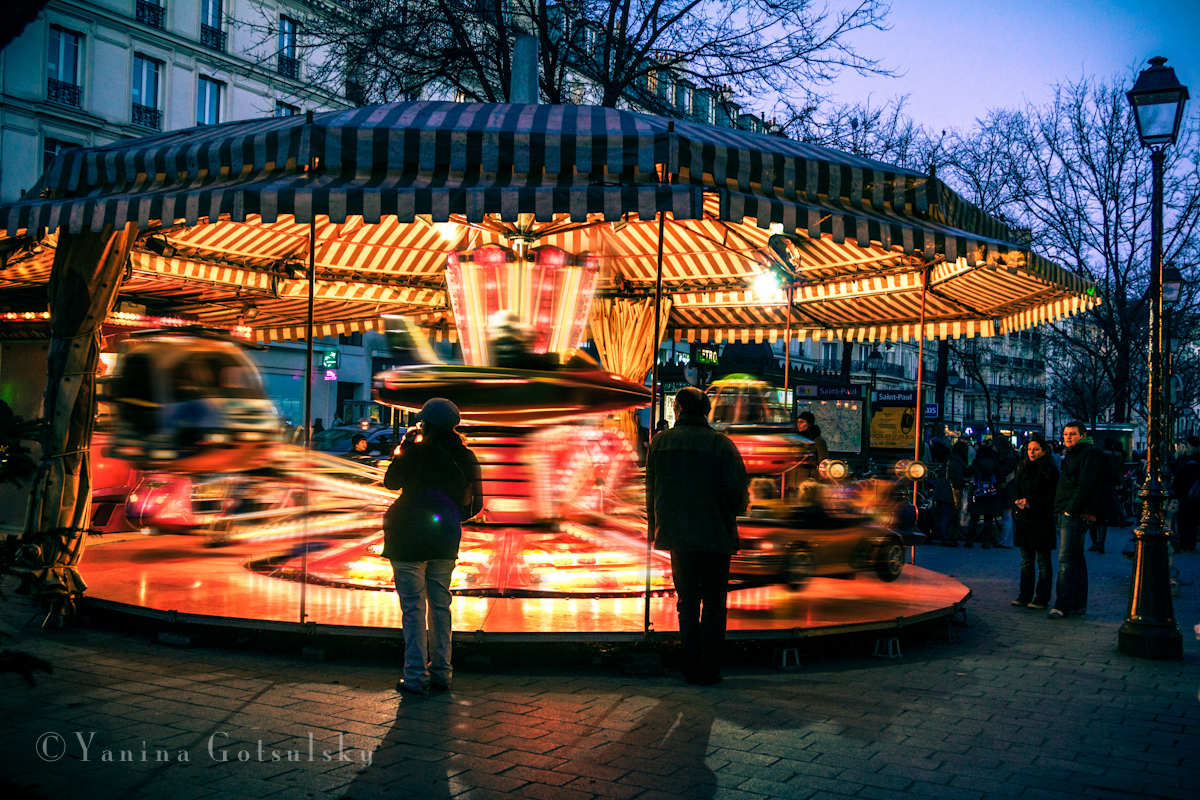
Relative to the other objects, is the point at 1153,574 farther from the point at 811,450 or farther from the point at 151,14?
the point at 151,14

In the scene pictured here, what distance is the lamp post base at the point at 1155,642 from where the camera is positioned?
7.87 meters

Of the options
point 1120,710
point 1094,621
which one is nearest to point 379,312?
point 1094,621

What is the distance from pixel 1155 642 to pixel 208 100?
3373 cm

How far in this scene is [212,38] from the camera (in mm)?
33500

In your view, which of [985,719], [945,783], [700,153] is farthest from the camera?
[700,153]

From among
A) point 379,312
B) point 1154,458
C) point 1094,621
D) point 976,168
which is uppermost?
point 976,168

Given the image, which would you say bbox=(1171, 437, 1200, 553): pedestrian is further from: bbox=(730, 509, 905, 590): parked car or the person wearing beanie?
bbox=(730, 509, 905, 590): parked car

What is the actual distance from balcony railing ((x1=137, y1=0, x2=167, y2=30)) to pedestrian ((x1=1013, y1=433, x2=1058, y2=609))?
30.9 m

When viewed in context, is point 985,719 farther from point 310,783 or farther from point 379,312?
point 379,312

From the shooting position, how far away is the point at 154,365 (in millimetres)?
11070

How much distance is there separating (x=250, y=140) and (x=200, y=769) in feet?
13.6

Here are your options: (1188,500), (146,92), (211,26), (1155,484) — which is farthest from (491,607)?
(211,26)

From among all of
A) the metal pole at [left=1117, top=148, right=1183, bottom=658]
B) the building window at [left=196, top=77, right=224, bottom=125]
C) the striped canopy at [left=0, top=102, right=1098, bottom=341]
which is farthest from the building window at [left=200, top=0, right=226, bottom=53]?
the metal pole at [left=1117, top=148, right=1183, bottom=658]

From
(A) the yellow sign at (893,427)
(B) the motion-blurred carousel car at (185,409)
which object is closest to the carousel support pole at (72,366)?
(B) the motion-blurred carousel car at (185,409)
